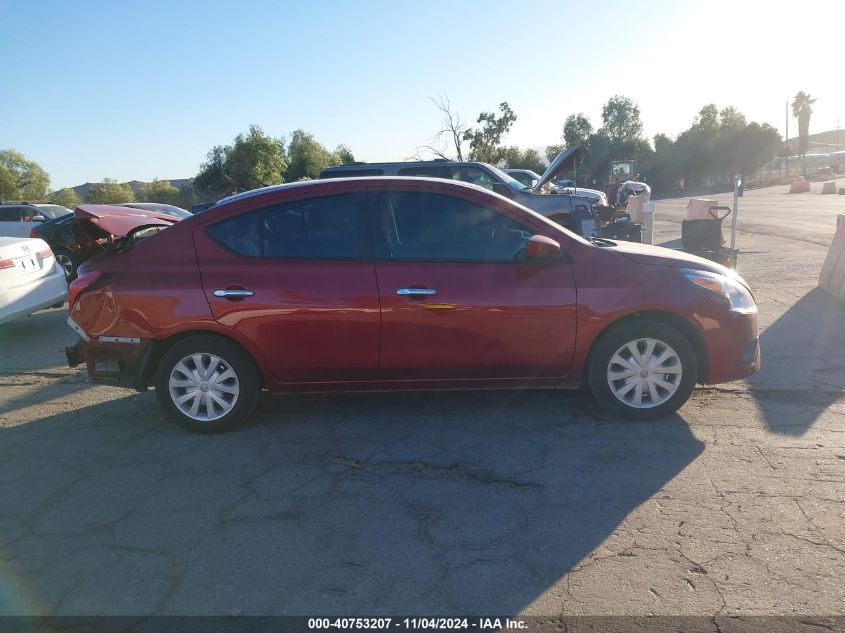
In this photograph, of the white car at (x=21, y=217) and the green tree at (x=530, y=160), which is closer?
the white car at (x=21, y=217)

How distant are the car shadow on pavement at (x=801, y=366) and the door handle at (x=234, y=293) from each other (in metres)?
3.72

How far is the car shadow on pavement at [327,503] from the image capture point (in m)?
2.95

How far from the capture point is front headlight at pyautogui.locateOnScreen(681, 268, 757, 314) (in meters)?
4.62

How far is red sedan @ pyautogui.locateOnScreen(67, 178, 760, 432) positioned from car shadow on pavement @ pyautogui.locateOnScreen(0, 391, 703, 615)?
0.39 meters

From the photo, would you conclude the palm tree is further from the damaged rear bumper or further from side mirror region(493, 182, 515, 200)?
the damaged rear bumper

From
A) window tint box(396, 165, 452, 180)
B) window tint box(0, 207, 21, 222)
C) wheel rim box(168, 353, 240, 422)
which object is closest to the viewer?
wheel rim box(168, 353, 240, 422)

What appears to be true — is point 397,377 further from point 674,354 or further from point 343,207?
point 674,354

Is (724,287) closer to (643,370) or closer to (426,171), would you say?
(643,370)

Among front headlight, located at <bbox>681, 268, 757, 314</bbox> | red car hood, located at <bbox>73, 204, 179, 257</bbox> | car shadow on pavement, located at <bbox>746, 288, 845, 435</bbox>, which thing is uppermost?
red car hood, located at <bbox>73, 204, 179, 257</bbox>

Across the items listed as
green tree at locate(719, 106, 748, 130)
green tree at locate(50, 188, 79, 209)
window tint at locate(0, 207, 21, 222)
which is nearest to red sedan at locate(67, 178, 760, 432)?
window tint at locate(0, 207, 21, 222)

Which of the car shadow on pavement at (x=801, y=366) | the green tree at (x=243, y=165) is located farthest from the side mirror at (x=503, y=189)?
the green tree at (x=243, y=165)

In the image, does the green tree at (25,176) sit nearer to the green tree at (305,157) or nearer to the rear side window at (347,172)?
the green tree at (305,157)

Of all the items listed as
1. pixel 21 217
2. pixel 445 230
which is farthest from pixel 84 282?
pixel 21 217

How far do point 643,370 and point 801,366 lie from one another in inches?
87.6
